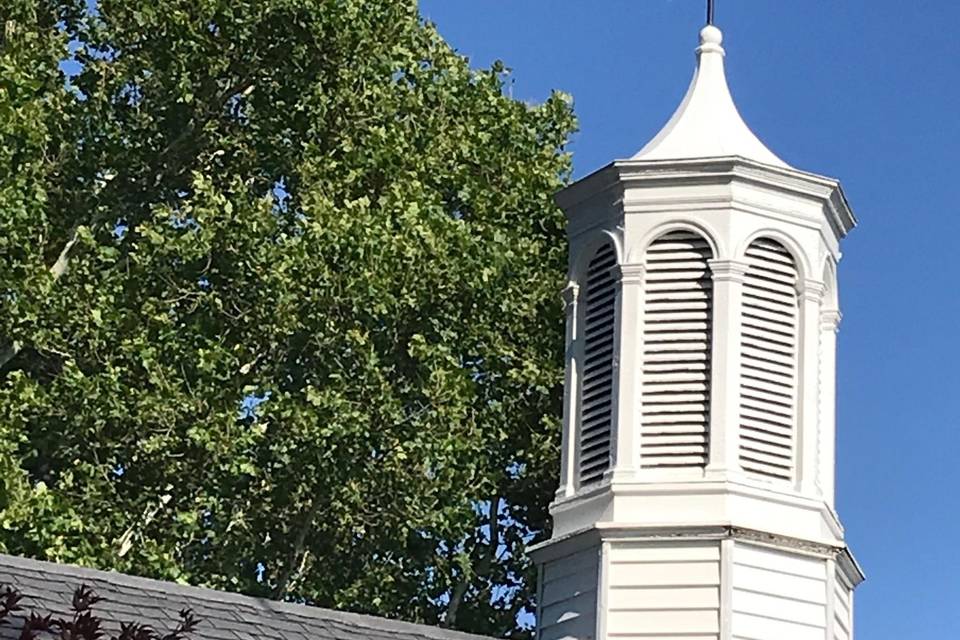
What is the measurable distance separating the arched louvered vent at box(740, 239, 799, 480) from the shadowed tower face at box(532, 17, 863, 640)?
0.01 m

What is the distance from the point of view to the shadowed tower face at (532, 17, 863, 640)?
628 inches

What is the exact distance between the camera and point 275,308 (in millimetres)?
25922

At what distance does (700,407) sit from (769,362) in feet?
2.20

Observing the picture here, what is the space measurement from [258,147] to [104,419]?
478 centimetres

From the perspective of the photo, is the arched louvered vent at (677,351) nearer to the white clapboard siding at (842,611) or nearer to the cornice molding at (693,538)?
the cornice molding at (693,538)

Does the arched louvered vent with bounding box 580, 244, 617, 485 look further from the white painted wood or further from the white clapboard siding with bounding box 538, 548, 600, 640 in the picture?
the white clapboard siding with bounding box 538, 548, 600, 640

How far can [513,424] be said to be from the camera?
27297 mm

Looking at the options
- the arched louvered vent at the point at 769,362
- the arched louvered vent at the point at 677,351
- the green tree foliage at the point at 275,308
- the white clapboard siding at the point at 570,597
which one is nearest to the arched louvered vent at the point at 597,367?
the arched louvered vent at the point at 677,351

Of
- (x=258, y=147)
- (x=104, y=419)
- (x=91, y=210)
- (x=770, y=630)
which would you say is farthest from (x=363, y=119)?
(x=770, y=630)

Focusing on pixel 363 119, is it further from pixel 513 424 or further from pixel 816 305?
pixel 816 305

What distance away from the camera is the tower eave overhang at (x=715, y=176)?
1688 cm

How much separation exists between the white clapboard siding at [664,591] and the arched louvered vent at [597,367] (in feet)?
2.67

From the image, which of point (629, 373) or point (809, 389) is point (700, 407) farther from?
point (809, 389)

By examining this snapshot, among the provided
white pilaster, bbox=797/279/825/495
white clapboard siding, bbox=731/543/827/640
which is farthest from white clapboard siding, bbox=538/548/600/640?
white pilaster, bbox=797/279/825/495
